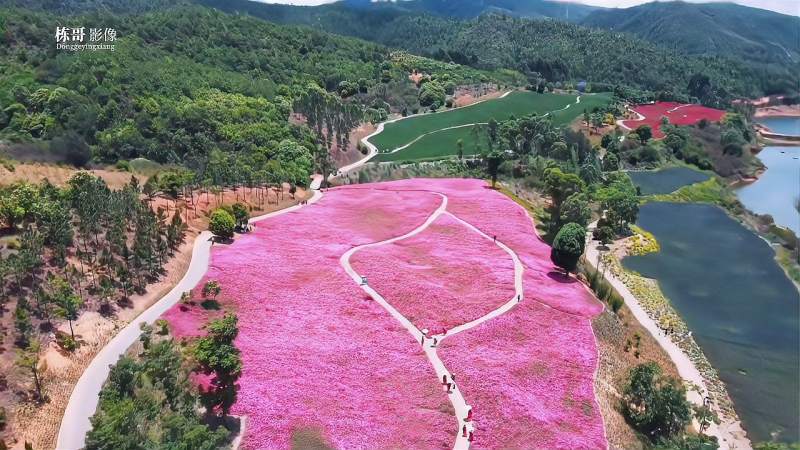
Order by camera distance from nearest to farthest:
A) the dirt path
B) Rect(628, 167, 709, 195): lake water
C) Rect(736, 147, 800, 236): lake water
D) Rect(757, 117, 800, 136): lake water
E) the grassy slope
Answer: the dirt path < Rect(736, 147, 800, 236): lake water < Rect(628, 167, 709, 195): lake water < the grassy slope < Rect(757, 117, 800, 136): lake water

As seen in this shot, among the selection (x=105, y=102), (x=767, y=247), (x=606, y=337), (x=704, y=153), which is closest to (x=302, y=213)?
(x=606, y=337)

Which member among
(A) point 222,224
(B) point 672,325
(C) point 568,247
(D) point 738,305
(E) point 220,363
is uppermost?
(C) point 568,247

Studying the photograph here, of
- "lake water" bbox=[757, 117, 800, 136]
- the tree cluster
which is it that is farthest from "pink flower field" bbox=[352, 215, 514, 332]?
"lake water" bbox=[757, 117, 800, 136]

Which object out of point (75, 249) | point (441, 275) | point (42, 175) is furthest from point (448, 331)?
point (42, 175)

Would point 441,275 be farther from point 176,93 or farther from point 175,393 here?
point 176,93

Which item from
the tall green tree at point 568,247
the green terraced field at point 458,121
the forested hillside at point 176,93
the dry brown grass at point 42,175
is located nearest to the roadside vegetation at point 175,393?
the dry brown grass at point 42,175

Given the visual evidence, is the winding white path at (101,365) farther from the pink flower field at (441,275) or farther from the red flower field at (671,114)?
the red flower field at (671,114)

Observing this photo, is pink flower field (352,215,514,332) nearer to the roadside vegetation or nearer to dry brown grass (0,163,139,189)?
the roadside vegetation
